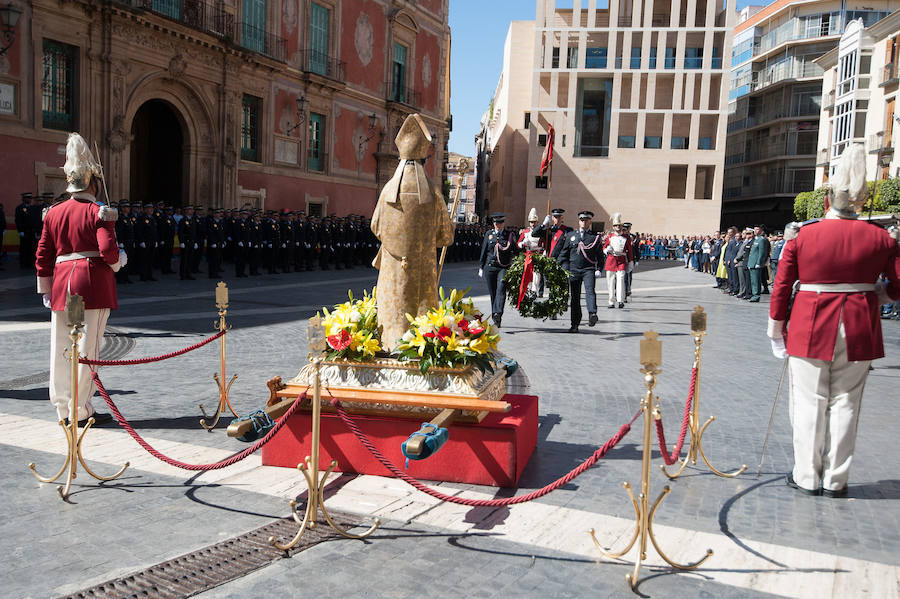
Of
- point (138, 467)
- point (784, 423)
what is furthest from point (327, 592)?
point (784, 423)

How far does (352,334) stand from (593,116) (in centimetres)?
5509

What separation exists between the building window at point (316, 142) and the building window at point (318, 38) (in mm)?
1897

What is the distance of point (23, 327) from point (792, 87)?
218ft

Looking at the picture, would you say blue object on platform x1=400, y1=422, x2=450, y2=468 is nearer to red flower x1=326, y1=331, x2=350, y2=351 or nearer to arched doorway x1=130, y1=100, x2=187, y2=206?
red flower x1=326, y1=331, x2=350, y2=351

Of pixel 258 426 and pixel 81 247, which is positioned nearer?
pixel 258 426

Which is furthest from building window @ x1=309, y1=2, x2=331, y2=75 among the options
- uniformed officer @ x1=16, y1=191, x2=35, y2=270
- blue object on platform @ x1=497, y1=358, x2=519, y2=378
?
blue object on platform @ x1=497, y1=358, x2=519, y2=378

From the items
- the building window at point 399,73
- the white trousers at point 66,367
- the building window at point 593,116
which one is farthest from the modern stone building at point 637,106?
the white trousers at point 66,367

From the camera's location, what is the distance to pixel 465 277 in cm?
2602

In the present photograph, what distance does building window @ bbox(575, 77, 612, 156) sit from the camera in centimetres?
5450

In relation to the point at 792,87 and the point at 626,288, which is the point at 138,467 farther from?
the point at 792,87

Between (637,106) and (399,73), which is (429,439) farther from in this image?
(637,106)

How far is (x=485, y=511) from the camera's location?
4.60 meters

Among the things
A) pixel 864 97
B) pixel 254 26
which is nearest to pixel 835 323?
pixel 254 26

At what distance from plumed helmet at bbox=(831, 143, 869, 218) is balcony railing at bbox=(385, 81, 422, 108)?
31.7 meters
